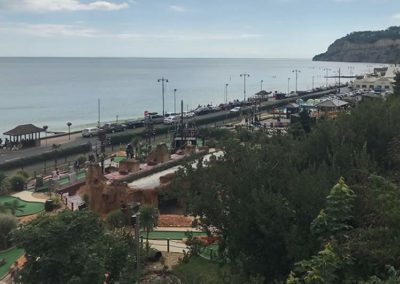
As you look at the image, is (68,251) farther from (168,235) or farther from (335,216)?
(168,235)

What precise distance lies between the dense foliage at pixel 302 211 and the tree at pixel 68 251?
113 inches

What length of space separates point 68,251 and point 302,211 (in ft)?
17.1

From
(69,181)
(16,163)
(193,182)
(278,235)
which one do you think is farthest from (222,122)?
(278,235)

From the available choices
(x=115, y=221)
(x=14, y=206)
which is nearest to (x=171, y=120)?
(x=14, y=206)

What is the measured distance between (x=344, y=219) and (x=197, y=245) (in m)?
7.14

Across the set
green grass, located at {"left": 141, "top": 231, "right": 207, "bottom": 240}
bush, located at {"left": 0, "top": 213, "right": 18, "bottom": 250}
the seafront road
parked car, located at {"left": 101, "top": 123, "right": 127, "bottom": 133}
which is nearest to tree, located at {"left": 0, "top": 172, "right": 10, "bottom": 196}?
the seafront road

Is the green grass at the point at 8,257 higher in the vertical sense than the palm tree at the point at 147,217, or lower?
lower

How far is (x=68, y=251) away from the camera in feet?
36.5

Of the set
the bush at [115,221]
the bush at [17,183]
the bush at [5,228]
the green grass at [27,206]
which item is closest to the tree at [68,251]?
the bush at [115,221]

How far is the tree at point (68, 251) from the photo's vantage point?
1078 centimetres

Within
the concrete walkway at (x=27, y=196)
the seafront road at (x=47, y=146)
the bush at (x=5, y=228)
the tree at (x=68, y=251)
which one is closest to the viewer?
the tree at (x=68, y=251)

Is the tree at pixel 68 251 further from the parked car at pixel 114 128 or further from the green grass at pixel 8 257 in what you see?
the parked car at pixel 114 128

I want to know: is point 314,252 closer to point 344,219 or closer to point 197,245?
point 344,219

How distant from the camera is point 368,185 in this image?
12.1 m
